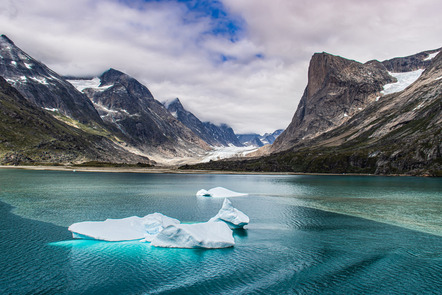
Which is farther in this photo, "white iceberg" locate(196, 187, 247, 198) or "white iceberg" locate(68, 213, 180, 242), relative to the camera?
"white iceberg" locate(196, 187, 247, 198)

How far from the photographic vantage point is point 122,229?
3017 cm

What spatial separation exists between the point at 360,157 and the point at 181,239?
178099 millimetres

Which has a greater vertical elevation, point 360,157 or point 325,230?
point 360,157

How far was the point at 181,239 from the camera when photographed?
26.5 metres

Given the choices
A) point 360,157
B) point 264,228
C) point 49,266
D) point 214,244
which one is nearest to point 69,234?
point 49,266

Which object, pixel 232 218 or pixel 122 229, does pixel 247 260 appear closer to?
pixel 232 218

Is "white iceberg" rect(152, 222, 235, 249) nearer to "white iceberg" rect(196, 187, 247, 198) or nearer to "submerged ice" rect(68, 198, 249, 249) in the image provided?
"submerged ice" rect(68, 198, 249, 249)

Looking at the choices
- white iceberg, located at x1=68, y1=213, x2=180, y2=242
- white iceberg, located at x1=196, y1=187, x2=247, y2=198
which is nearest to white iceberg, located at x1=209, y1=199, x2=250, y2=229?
white iceberg, located at x1=68, y1=213, x2=180, y2=242

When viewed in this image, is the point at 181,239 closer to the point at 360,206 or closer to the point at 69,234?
the point at 69,234

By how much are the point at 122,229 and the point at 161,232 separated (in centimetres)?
572

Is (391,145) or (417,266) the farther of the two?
(391,145)

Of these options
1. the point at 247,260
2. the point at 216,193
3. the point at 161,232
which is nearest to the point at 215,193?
the point at 216,193

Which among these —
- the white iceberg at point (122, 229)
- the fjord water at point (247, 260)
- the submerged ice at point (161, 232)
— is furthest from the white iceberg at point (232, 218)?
the white iceberg at point (122, 229)

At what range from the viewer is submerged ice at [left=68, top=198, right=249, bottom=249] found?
26.5 metres
